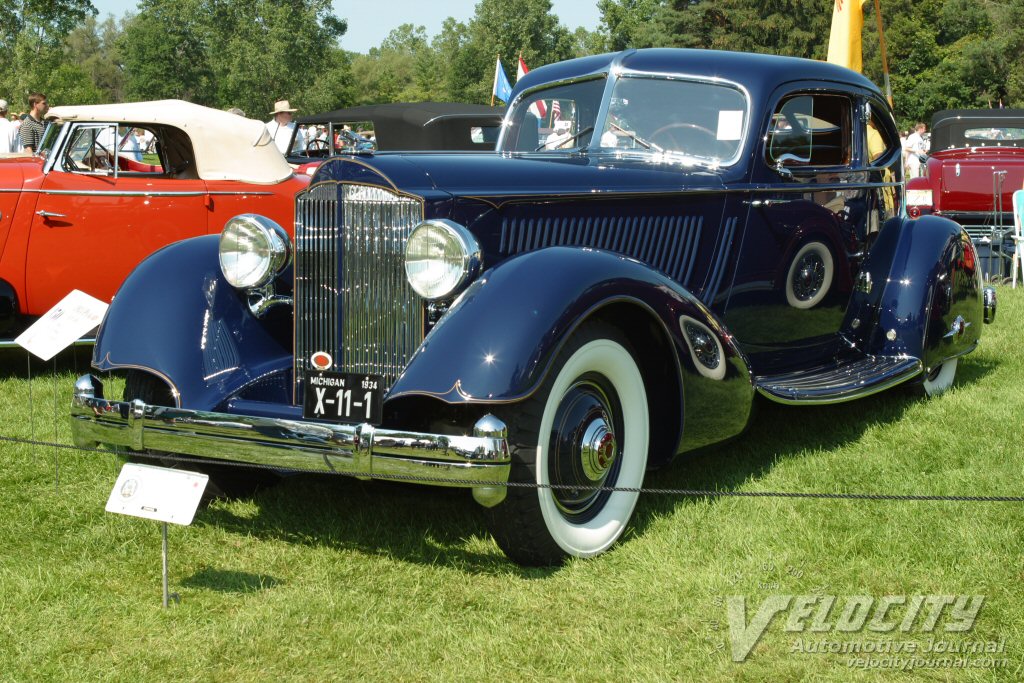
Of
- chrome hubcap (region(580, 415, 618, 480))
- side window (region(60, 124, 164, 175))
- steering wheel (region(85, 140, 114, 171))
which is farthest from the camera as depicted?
steering wheel (region(85, 140, 114, 171))

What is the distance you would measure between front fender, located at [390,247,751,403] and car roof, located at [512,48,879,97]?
5.45 feet

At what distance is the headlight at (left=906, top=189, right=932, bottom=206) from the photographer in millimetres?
11664

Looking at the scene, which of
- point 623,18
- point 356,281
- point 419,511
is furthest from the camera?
point 623,18

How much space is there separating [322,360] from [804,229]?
2541mm

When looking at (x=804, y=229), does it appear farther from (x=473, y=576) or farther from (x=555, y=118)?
(x=473, y=576)

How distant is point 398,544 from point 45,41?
3509 centimetres

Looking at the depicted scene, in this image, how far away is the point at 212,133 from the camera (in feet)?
23.8

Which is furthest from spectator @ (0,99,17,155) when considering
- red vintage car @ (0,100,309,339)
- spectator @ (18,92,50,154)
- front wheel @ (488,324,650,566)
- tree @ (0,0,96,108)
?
tree @ (0,0,96,108)

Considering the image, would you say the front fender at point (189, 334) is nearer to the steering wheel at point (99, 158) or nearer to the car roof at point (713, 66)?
the car roof at point (713, 66)

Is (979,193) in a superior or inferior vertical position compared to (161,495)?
superior

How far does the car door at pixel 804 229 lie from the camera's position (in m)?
4.70

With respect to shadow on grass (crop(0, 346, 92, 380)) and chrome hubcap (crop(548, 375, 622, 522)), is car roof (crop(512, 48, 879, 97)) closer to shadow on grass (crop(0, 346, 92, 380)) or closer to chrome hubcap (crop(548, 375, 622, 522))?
chrome hubcap (crop(548, 375, 622, 522))

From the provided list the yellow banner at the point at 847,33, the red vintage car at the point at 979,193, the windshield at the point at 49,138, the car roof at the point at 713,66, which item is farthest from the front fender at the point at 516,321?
the red vintage car at the point at 979,193

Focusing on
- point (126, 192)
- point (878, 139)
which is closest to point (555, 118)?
point (878, 139)
